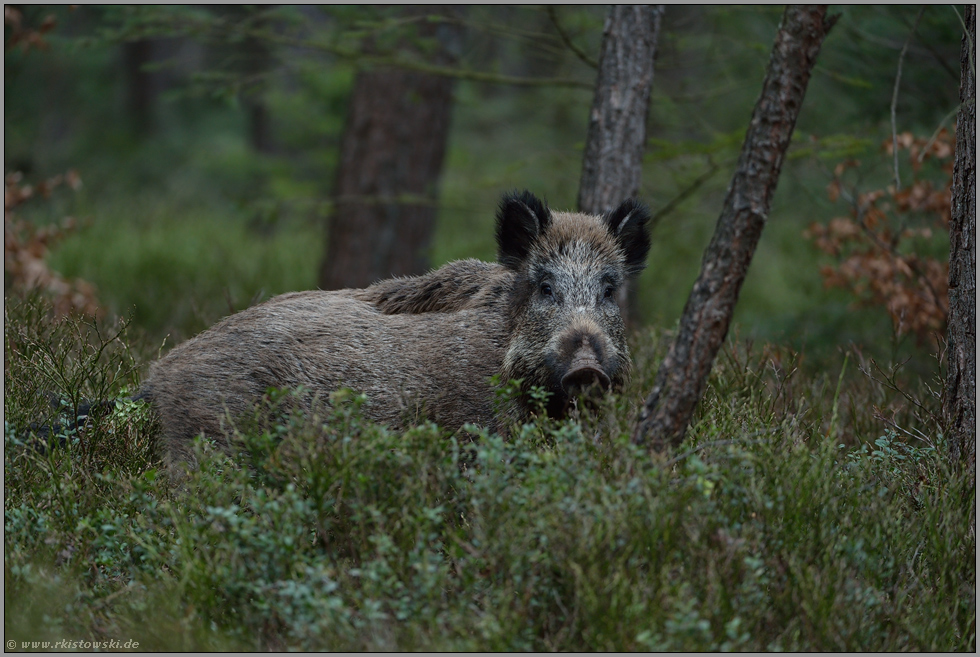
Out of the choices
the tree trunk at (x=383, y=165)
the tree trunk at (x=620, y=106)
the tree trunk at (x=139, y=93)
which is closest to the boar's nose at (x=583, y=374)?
the tree trunk at (x=620, y=106)

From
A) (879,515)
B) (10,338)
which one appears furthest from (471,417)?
(10,338)

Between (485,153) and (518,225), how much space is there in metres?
12.9

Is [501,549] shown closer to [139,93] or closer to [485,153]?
[485,153]

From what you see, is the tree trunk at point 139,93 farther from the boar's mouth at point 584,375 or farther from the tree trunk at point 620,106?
the boar's mouth at point 584,375

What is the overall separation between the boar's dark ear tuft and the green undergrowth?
1.19m

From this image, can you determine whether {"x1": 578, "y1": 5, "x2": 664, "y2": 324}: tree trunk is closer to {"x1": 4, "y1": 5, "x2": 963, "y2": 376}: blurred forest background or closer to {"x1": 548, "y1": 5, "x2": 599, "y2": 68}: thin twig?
{"x1": 4, "y1": 5, "x2": 963, "y2": 376}: blurred forest background

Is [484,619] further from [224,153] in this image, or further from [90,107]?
[90,107]

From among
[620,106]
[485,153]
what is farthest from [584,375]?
[485,153]

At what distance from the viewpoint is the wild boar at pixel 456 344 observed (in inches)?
168

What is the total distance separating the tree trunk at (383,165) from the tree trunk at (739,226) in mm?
6302

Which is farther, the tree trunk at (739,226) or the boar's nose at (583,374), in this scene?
the boar's nose at (583,374)

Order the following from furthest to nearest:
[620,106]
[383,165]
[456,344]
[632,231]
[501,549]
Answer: [383,165]
[620,106]
[632,231]
[456,344]
[501,549]

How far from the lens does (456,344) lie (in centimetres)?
464

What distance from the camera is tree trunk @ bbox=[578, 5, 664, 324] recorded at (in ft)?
19.6
